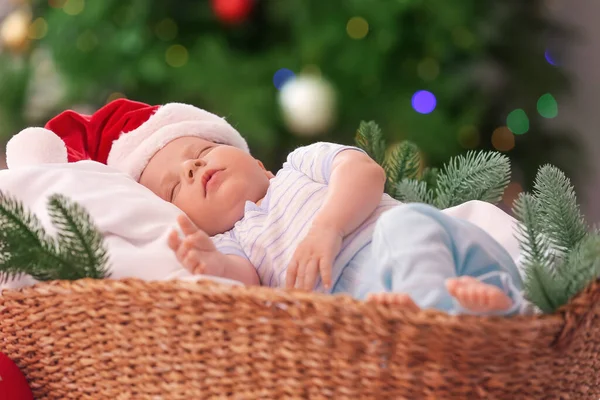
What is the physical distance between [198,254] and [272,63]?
1405mm

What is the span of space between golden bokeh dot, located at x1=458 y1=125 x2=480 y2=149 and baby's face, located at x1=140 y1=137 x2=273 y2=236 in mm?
1296

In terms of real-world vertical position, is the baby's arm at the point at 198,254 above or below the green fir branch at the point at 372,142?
below

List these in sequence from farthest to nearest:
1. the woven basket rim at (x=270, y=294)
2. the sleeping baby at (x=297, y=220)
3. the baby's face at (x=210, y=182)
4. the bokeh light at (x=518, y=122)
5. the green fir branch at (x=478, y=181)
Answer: the bokeh light at (x=518, y=122) < the green fir branch at (x=478, y=181) < the baby's face at (x=210, y=182) < the sleeping baby at (x=297, y=220) < the woven basket rim at (x=270, y=294)

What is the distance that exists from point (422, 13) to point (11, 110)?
1277 millimetres

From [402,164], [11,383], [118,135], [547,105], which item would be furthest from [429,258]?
[547,105]

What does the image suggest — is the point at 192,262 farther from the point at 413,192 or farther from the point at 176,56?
the point at 176,56

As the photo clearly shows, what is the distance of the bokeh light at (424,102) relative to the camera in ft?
7.66

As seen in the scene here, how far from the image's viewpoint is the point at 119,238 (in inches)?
39.4

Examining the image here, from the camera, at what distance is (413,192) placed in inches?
50.3

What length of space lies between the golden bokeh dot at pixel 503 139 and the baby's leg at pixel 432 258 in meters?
1.75

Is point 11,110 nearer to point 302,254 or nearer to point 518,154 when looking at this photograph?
point 518,154

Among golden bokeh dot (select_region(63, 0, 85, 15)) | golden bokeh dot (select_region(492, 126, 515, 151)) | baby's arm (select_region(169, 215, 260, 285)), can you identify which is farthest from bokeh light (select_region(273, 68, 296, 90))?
baby's arm (select_region(169, 215, 260, 285))

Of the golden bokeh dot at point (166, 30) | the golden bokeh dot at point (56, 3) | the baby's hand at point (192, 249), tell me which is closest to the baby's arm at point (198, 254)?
the baby's hand at point (192, 249)

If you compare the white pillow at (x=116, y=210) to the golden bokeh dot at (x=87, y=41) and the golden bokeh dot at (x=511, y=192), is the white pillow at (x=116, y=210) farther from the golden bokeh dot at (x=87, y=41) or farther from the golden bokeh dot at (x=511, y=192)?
the golden bokeh dot at (x=511, y=192)
